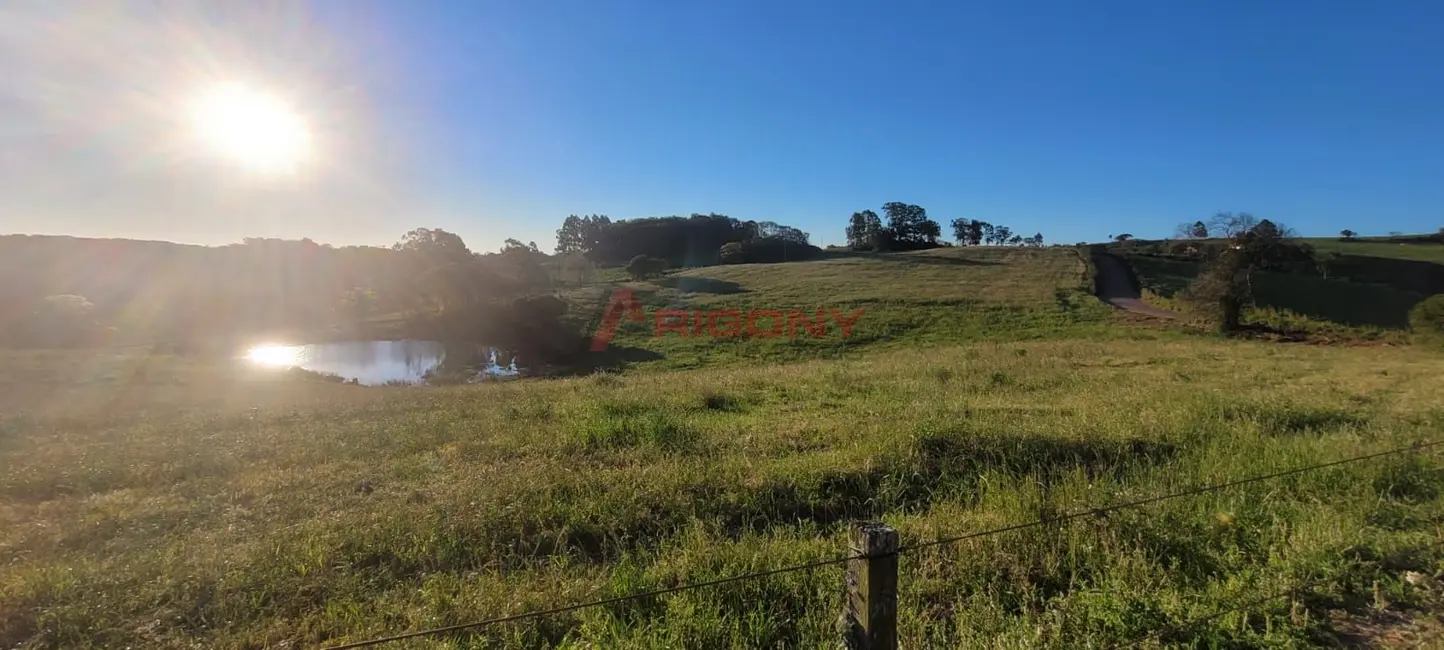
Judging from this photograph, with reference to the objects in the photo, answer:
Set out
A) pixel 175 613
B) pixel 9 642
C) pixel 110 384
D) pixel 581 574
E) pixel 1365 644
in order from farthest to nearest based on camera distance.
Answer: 1. pixel 110 384
2. pixel 581 574
3. pixel 175 613
4. pixel 9 642
5. pixel 1365 644

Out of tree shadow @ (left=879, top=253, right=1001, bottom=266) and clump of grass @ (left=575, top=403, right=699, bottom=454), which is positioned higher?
tree shadow @ (left=879, top=253, right=1001, bottom=266)

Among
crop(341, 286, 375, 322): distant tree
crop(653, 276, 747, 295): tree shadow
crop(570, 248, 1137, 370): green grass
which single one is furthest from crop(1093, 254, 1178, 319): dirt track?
crop(341, 286, 375, 322): distant tree

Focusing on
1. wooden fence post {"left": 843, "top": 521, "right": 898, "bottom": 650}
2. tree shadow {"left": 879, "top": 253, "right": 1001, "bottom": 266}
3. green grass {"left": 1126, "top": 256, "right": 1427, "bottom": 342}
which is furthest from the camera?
tree shadow {"left": 879, "top": 253, "right": 1001, "bottom": 266}

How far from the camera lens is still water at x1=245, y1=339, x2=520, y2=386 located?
109 feet

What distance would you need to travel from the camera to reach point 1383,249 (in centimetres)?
7450

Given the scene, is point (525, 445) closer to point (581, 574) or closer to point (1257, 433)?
point (581, 574)

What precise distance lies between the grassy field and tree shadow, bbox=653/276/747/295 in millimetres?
41138

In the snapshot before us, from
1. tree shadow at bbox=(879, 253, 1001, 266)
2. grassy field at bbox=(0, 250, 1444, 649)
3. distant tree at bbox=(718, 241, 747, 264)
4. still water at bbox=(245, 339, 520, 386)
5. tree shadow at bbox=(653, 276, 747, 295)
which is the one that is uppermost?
distant tree at bbox=(718, 241, 747, 264)

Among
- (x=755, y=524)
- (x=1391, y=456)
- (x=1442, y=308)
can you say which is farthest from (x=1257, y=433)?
(x=1442, y=308)

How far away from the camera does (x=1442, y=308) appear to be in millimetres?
22391

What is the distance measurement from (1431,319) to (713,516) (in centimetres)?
3237

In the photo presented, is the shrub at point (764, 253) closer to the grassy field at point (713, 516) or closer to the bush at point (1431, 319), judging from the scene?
the bush at point (1431, 319)

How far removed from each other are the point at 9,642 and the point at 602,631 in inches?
153

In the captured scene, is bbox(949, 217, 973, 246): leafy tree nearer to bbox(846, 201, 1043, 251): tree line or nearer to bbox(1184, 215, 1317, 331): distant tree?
bbox(846, 201, 1043, 251): tree line
